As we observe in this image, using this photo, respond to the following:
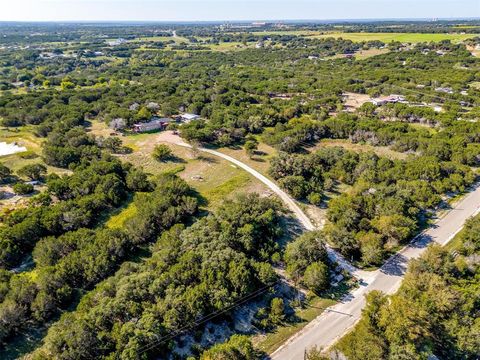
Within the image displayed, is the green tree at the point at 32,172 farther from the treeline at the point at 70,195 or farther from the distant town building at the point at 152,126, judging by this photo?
the distant town building at the point at 152,126

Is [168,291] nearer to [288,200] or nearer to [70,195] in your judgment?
[288,200]

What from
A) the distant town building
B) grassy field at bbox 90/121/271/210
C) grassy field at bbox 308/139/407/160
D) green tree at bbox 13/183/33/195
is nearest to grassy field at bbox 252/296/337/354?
grassy field at bbox 90/121/271/210

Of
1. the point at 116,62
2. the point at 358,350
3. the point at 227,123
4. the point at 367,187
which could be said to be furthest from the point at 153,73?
the point at 358,350

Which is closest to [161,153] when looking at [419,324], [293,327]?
[293,327]

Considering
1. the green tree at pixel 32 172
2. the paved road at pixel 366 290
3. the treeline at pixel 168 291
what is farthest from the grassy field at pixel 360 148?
the green tree at pixel 32 172

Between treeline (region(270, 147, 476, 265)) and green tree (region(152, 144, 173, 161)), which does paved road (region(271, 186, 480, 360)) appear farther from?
green tree (region(152, 144, 173, 161))
